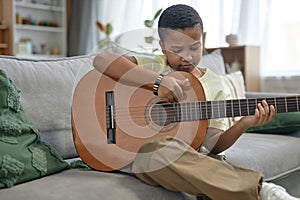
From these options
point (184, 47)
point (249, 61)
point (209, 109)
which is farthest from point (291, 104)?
point (249, 61)

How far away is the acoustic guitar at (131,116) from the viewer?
1305 mm

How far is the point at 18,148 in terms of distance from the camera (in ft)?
4.01

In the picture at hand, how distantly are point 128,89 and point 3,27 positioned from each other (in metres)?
3.26

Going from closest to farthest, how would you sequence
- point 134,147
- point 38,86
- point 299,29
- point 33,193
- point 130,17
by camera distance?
point 33,193
point 134,147
point 38,86
point 299,29
point 130,17

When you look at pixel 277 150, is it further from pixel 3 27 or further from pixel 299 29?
pixel 3 27

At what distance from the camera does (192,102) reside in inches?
51.8

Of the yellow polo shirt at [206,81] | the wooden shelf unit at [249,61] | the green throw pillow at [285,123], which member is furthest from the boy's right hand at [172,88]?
the wooden shelf unit at [249,61]

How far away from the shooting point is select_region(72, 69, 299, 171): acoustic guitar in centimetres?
130

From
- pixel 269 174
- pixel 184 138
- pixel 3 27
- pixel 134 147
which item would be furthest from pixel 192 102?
pixel 3 27

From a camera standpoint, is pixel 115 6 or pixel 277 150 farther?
pixel 115 6

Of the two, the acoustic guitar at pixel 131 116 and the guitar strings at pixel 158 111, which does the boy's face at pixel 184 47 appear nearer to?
the acoustic guitar at pixel 131 116

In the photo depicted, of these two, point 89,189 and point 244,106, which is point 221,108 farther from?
point 89,189

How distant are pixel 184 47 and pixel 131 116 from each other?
0.95ft

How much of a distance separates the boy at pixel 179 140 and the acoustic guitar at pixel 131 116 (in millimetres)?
36
